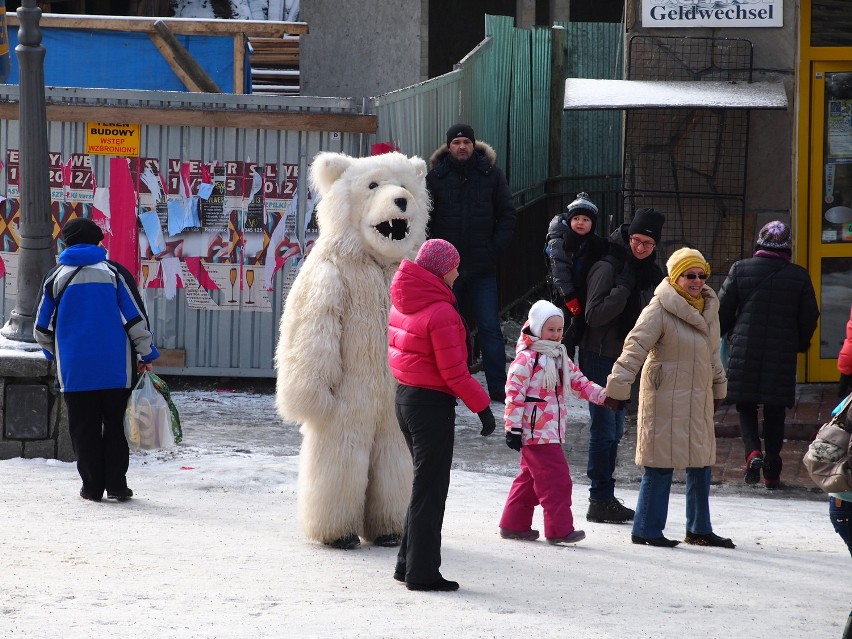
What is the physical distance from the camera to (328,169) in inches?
276

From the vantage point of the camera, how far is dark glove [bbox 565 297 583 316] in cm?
791

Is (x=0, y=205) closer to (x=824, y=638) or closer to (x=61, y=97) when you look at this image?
(x=61, y=97)

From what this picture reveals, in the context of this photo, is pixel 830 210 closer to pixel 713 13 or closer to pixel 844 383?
pixel 713 13

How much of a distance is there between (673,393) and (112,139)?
5.79 meters

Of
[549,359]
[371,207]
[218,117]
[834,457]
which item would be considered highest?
[218,117]

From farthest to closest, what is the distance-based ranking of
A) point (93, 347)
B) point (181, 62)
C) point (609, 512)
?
1. point (181, 62)
2. point (93, 347)
3. point (609, 512)

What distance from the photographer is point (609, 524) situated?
7.45 metres

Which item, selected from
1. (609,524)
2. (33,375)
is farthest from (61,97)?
(609,524)

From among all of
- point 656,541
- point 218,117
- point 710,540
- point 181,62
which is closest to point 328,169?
point 656,541

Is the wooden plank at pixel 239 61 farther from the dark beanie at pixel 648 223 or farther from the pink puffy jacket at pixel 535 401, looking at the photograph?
the pink puffy jacket at pixel 535 401

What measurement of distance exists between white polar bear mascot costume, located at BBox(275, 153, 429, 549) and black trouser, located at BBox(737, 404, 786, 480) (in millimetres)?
2829

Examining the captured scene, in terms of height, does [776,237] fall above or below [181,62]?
below

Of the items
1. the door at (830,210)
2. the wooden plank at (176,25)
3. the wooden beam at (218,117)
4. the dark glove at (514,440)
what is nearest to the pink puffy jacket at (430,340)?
the dark glove at (514,440)

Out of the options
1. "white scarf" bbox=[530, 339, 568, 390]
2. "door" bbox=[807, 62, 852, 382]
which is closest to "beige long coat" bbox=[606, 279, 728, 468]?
"white scarf" bbox=[530, 339, 568, 390]
